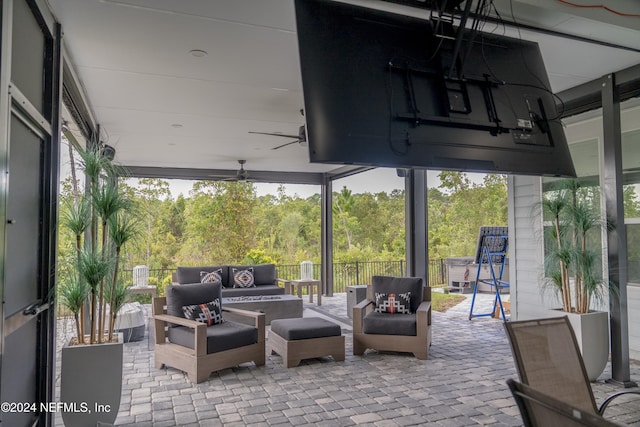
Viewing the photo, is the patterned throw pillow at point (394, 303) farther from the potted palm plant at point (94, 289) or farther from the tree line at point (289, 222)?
the tree line at point (289, 222)

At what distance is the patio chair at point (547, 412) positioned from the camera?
3.43 ft

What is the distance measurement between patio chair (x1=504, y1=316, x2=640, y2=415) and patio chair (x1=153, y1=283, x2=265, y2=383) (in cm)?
282

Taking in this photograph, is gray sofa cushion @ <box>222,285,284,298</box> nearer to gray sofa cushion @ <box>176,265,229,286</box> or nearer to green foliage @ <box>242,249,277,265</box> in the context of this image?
gray sofa cushion @ <box>176,265,229,286</box>

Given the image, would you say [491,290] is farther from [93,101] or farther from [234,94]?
[93,101]

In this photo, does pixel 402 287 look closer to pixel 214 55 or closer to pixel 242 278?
pixel 214 55

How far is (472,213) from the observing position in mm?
13211

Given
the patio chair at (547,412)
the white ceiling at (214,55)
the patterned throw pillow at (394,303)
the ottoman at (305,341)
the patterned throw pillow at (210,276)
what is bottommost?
the ottoman at (305,341)

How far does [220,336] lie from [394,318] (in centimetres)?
191

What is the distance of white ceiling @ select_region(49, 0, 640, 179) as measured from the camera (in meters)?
2.78

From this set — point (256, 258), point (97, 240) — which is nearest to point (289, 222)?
point (256, 258)

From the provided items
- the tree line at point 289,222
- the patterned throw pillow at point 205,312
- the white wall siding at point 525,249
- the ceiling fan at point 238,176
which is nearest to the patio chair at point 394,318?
the white wall siding at point 525,249

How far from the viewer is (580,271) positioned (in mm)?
3938

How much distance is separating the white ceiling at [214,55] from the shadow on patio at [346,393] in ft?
9.19

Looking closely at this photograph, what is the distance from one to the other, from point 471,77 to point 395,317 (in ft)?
10.0
